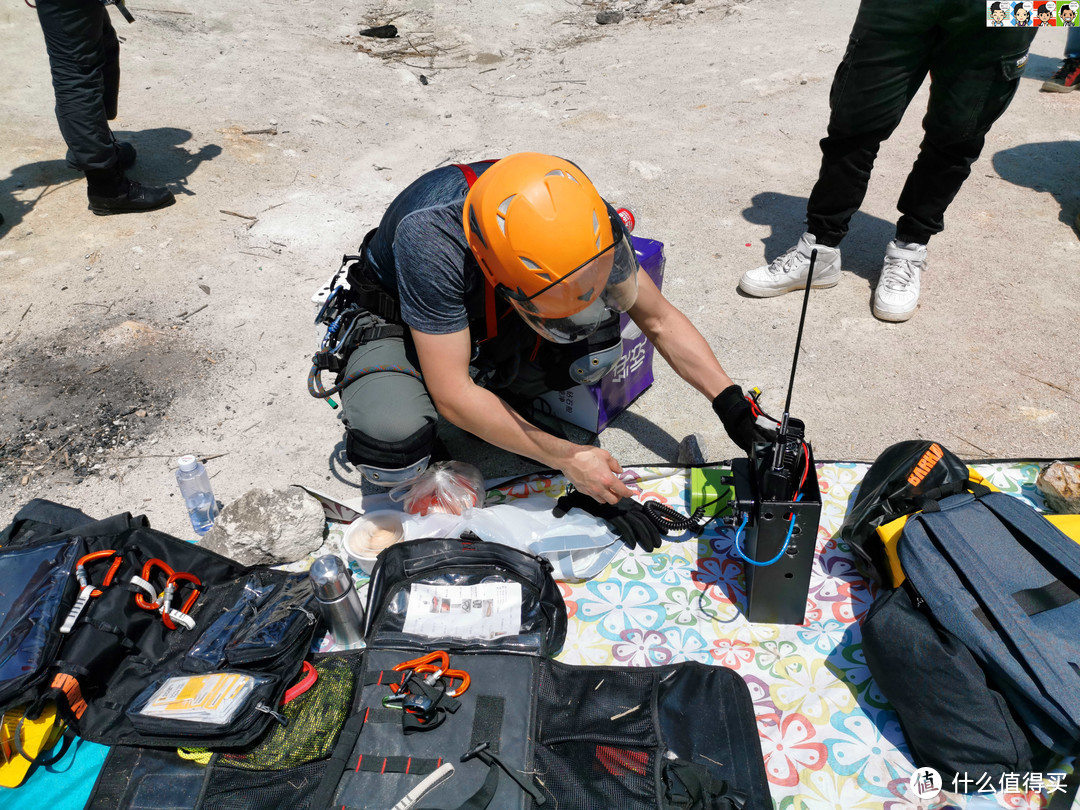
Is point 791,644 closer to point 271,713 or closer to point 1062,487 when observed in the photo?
point 1062,487

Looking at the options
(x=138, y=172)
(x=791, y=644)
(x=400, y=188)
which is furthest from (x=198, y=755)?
(x=138, y=172)

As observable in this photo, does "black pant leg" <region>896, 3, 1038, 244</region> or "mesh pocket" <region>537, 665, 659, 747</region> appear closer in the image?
"mesh pocket" <region>537, 665, 659, 747</region>

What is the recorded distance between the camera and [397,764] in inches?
67.2

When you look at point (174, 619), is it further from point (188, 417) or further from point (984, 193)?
point (984, 193)

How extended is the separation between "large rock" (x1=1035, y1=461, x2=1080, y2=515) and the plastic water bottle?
112 inches

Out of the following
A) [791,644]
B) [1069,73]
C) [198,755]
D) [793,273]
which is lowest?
[791,644]

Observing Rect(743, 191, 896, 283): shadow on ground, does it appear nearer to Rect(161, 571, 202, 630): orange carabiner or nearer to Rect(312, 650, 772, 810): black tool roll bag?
Rect(312, 650, 772, 810): black tool roll bag

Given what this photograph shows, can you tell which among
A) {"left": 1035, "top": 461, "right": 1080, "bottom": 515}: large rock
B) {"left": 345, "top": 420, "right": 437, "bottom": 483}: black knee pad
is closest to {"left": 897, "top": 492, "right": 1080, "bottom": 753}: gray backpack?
{"left": 1035, "top": 461, "right": 1080, "bottom": 515}: large rock

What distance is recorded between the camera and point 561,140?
5.21 metres

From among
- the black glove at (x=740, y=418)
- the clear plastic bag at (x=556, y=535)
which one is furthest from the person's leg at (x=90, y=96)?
the black glove at (x=740, y=418)

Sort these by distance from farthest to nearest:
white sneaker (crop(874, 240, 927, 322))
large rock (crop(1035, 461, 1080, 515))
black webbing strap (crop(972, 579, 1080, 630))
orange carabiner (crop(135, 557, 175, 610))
A: white sneaker (crop(874, 240, 927, 322))
large rock (crop(1035, 461, 1080, 515))
orange carabiner (crop(135, 557, 175, 610))
black webbing strap (crop(972, 579, 1080, 630))

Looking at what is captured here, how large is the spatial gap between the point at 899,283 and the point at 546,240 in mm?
2418

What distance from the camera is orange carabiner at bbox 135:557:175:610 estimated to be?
1.98 metres

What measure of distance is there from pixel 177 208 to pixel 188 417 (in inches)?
82.9
